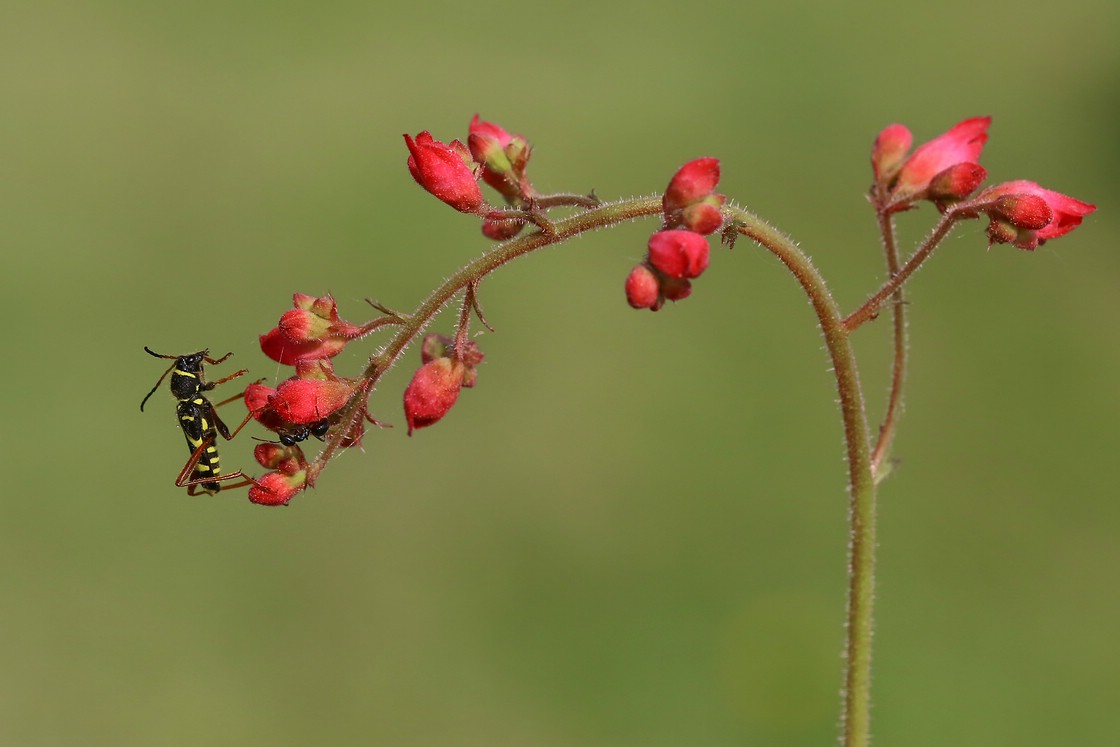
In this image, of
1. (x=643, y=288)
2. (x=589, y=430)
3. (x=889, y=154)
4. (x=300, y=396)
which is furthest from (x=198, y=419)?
(x=589, y=430)

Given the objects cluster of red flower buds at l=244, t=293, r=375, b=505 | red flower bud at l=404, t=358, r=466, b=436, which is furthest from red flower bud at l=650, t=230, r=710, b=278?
cluster of red flower buds at l=244, t=293, r=375, b=505

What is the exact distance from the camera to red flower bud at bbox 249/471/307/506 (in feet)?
10.3

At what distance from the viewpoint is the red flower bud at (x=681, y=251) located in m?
2.83

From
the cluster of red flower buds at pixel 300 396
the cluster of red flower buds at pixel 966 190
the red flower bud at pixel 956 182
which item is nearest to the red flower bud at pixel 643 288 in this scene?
the cluster of red flower buds at pixel 300 396

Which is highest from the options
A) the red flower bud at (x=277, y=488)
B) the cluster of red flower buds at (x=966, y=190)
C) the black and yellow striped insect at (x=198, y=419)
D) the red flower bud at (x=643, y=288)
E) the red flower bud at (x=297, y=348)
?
the cluster of red flower buds at (x=966, y=190)

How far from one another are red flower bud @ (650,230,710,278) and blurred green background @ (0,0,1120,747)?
5375mm

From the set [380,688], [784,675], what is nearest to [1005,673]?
[784,675]

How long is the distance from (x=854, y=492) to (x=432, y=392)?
1.16 metres

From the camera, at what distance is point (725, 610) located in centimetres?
1019

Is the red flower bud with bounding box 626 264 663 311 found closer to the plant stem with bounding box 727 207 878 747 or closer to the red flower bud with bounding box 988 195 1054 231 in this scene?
the plant stem with bounding box 727 207 878 747

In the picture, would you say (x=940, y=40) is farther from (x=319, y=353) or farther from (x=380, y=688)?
(x=319, y=353)

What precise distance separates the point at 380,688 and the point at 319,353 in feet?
23.5

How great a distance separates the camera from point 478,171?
3.12m

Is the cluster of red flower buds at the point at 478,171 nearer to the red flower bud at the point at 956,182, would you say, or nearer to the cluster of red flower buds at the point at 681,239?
the cluster of red flower buds at the point at 681,239
